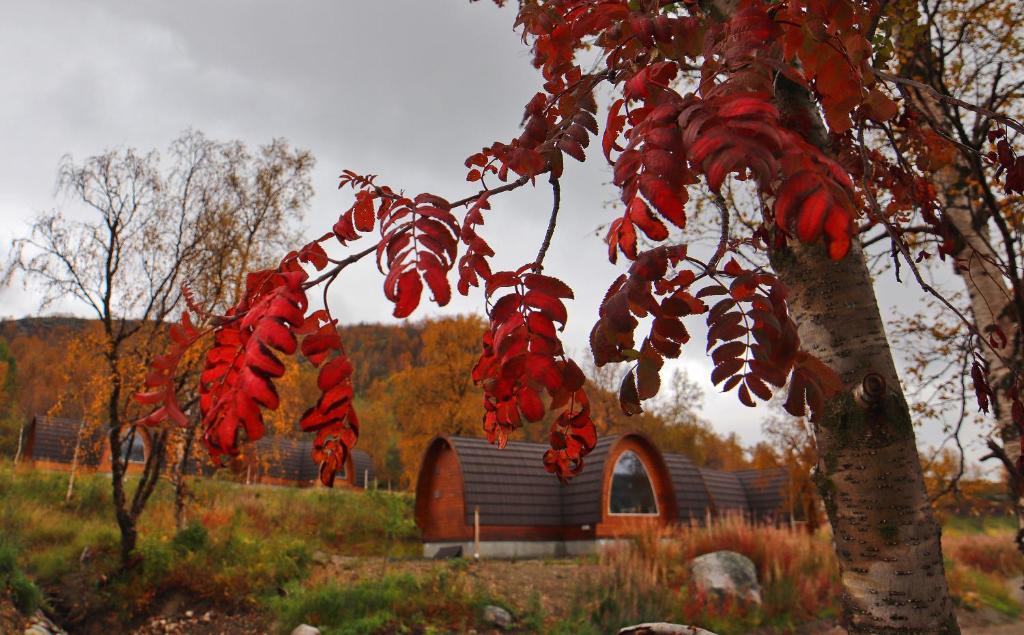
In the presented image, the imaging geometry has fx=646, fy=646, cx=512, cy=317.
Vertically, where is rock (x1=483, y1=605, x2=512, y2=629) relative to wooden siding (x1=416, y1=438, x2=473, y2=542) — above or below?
below

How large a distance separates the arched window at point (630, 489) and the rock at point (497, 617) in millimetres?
7616

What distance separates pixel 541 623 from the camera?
8.11 meters

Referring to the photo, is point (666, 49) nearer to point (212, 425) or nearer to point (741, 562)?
point (212, 425)

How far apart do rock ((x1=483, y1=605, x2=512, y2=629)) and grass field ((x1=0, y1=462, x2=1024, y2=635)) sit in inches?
4.3

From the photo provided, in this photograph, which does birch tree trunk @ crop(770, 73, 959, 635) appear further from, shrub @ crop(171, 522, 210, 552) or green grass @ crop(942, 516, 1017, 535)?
green grass @ crop(942, 516, 1017, 535)

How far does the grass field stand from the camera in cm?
826

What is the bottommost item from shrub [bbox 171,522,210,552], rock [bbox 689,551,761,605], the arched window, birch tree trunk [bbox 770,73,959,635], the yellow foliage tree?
rock [bbox 689,551,761,605]

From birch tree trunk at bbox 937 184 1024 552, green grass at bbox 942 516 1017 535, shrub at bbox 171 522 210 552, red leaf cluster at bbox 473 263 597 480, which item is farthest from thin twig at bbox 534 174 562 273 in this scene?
green grass at bbox 942 516 1017 535

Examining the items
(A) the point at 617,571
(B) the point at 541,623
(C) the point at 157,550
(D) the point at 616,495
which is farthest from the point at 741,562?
(C) the point at 157,550

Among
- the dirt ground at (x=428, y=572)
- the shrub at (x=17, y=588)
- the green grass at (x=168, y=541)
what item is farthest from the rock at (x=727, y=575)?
the shrub at (x=17, y=588)

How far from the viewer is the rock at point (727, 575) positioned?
9.48 m

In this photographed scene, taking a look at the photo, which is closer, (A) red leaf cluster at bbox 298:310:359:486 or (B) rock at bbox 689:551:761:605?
(A) red leaf cluster at bbox 298:310:359:486

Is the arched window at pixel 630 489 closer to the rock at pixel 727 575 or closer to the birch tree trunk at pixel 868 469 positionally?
the rock at pixel 727 575

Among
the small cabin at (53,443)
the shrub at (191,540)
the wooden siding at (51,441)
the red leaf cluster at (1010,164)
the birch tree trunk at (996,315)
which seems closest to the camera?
the red leaf cluster at (1010,164)
